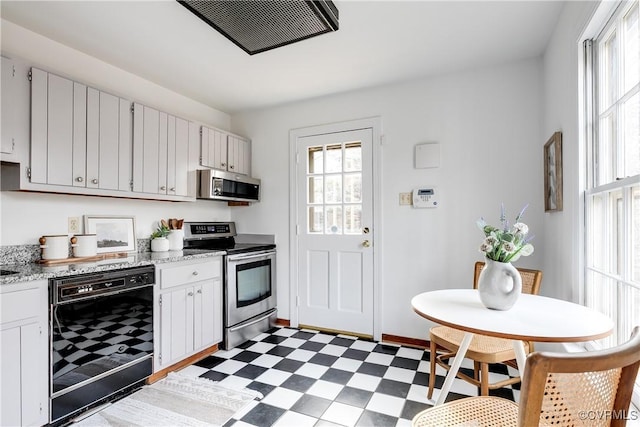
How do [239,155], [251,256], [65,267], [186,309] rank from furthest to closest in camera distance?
[239,155] → [251,256] → [186,309] → [65,267]

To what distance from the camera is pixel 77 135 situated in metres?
2.24

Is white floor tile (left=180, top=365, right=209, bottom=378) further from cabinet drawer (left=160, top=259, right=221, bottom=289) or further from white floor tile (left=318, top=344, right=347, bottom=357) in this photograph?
white floor tile (left=318, top=344, right=347, bottom=357)

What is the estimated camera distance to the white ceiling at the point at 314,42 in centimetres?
200

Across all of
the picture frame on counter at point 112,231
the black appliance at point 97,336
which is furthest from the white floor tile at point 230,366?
the picture frame on counter at point 112,231

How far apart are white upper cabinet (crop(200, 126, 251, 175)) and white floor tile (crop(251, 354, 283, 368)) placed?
1886mm

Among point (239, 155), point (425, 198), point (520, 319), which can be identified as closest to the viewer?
point (520, 319)

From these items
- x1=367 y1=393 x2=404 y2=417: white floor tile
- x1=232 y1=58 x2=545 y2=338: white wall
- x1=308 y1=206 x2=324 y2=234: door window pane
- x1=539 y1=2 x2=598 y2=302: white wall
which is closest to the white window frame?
x1=539 y1=2 x2=598 y2=302: white wall

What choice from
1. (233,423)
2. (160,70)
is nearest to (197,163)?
(160,70)

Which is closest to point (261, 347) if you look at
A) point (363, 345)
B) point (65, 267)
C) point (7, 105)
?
point (363, 345)

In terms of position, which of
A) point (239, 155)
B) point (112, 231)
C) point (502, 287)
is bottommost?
point (502, 287)

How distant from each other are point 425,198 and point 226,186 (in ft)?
6.33

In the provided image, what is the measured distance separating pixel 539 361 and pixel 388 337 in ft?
8.19

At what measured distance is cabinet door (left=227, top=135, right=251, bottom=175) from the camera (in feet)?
11.7

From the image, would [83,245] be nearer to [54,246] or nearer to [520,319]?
[54,246]
